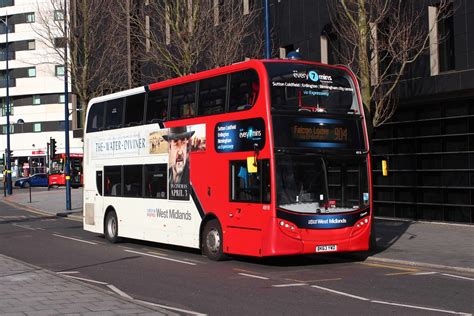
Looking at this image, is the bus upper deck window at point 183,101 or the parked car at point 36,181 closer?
the bus upper deck window at point 183,101

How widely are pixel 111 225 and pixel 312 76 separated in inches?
323

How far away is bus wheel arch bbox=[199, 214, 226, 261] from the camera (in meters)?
13.6

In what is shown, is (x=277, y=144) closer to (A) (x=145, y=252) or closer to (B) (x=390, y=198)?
(A) (x=145, y=252)

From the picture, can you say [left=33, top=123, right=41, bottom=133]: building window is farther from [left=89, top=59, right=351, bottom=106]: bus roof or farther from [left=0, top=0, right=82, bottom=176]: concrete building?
[left=89, top=59, right=351, bottom=106]: bus roof

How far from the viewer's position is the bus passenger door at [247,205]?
1235 centimetres

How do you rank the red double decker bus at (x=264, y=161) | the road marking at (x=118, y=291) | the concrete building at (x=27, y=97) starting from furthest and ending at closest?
the concrete building at (x=27, y=97) → the red double decker bus at (x=264, y=161) → the road marking at (x=118, y=291)

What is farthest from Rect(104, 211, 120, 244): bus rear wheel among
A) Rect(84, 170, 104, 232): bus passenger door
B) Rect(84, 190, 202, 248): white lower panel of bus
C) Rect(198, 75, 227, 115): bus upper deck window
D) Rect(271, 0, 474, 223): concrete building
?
Rect(271, 0, 474, 223): concrete building

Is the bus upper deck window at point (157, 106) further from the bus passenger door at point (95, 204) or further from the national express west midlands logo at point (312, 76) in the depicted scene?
the national express west midlands logo at point (312, 76)

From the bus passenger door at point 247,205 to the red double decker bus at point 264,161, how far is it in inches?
0.8

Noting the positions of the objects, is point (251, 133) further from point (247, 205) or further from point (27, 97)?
point (27, 97)

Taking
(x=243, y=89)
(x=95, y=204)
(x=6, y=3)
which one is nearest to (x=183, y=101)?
(x=243, y=89)

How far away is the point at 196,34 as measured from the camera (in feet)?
73.7

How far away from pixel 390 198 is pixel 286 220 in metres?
12.2

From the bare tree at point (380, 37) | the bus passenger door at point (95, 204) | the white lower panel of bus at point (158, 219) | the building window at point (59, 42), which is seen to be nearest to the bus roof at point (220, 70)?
the bus passenger door at point (95, 204)
